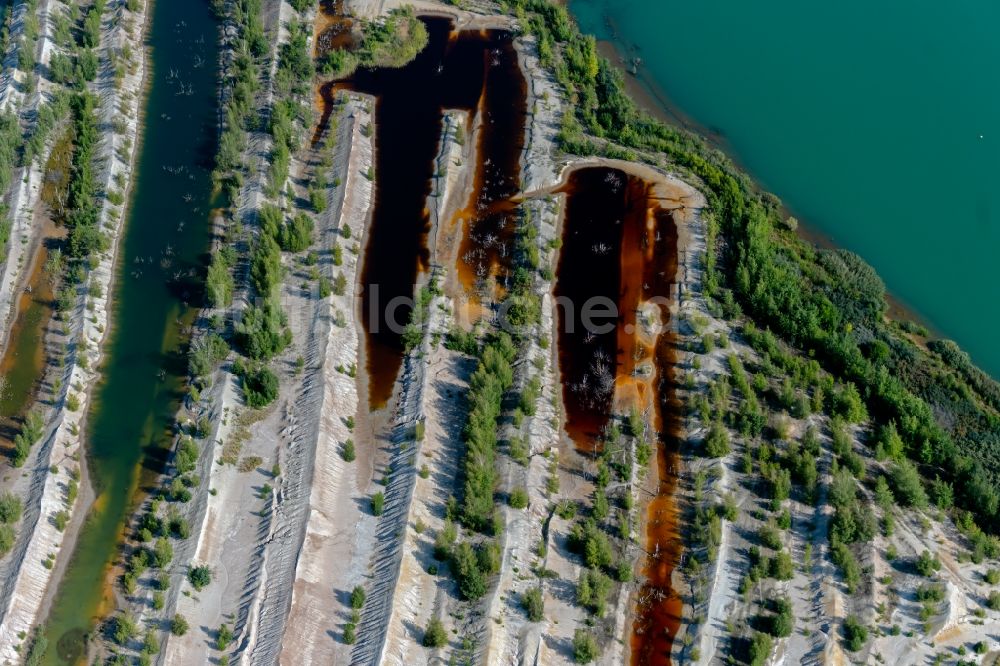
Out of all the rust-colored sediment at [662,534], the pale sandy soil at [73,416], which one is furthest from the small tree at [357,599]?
the pale sandy soil at [73,416]

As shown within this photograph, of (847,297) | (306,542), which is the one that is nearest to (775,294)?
(847,297)

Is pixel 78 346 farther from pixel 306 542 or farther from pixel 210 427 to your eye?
pixel 306 542

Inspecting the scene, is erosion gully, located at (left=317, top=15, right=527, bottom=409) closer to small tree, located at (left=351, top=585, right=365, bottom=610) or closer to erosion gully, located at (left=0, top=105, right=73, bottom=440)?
small tree, located at (left=351, top=585, right=365, bottom=610)

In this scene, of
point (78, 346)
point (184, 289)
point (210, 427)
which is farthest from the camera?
point (184, 289)

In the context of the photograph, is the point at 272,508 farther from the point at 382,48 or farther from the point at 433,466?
the point at 382,48

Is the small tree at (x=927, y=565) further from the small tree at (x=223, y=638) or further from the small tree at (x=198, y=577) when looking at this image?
the small tree at (x=198, y=577)
